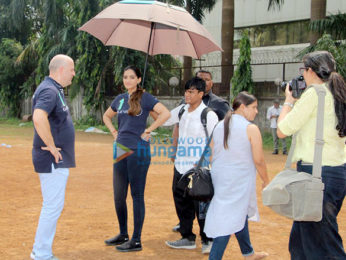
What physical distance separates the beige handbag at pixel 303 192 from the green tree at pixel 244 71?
1481cm

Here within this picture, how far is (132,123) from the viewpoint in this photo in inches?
173

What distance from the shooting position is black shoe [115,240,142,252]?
4.38 m

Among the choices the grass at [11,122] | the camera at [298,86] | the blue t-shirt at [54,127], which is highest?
the camera at [298,86]

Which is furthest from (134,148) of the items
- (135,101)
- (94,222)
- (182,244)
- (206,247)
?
(94,222)

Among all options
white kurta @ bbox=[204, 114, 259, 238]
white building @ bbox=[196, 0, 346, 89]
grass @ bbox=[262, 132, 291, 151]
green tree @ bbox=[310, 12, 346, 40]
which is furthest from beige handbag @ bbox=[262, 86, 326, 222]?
white building @ bbox=[196, 0, 346, 89]

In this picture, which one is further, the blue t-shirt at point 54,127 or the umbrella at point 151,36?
the umbrella at point 151,36

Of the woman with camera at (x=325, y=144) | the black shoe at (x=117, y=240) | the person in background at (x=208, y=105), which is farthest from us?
the black shoe at (x=117, y=240)

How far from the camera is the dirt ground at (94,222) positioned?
4.36m

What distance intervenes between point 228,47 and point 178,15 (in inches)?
602

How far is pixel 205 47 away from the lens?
17.2ft

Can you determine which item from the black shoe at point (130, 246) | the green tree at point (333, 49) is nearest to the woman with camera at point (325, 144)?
the black shoe at point (130, 246)

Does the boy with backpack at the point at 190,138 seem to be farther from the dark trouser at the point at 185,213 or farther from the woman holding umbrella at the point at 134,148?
the woman holding umbrella at the point at 134,148

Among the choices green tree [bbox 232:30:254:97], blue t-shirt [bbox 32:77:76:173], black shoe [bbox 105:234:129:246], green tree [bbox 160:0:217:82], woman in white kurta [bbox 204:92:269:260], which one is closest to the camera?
woman in white kurta [bbox 204:92:269:260]

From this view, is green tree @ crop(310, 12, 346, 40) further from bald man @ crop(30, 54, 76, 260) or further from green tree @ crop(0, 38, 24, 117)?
green tree @ crop(0, 38, 24, 117)
